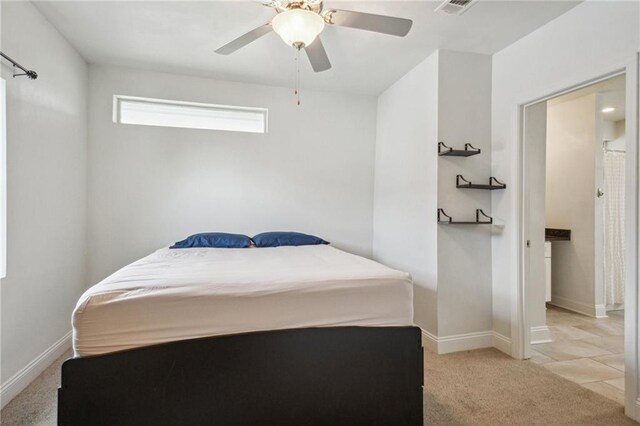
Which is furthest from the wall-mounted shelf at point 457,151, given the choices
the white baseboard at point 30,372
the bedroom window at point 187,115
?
the white baseboard at point 30,372

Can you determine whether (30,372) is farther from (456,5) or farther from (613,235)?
(613,235)

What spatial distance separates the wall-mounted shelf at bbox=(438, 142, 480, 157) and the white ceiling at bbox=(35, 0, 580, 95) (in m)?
0.84

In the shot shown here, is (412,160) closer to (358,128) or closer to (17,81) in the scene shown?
A: (358,128)

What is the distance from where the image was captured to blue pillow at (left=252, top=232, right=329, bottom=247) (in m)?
3.33

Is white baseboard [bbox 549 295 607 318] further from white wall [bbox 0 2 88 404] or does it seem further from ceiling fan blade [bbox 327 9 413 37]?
white wall [bbox 0 2 88 404]

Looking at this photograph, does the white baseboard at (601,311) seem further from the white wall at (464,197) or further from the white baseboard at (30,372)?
the white baseboard at (30,372)

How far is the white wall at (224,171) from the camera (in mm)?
3285

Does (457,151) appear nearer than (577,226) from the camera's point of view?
Yes

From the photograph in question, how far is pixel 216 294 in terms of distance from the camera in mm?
1546

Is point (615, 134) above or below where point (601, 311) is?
above

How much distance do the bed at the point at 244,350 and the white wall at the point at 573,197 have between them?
11.0 ft

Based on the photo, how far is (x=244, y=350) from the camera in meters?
1.50

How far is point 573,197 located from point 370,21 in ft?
12.2

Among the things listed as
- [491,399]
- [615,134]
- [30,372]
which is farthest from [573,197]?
[30,372]
